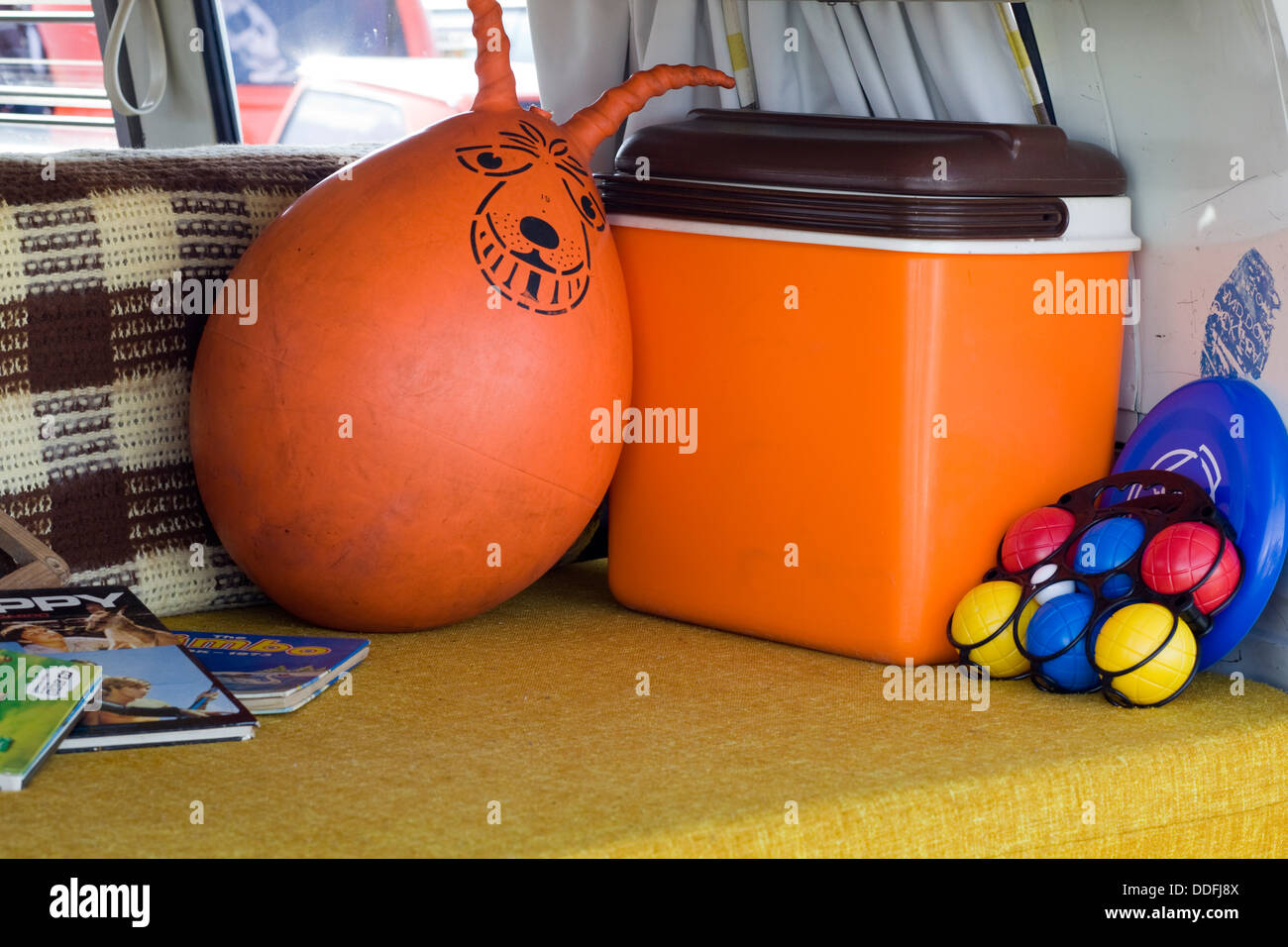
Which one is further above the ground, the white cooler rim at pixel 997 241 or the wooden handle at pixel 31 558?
the white cooler rim at pixel 997 241

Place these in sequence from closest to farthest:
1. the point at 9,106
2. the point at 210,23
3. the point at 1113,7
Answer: the point at 1113,7
the point at 210,23
the point at 9,106

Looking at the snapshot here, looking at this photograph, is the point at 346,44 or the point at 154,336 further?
the point at 346,44

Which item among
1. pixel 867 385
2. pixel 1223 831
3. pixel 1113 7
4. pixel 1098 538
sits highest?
pixel 1113 7

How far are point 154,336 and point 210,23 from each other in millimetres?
1275

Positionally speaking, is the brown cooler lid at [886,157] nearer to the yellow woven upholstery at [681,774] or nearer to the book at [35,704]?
the yellow woven upholstery at [681,774]

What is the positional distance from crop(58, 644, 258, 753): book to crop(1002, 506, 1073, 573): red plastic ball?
71 cm

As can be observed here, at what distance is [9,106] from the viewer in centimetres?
291

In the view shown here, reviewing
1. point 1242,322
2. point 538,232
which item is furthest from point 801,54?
point 1242,322

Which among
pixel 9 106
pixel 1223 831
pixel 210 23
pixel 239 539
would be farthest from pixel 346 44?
pixel 1223 831

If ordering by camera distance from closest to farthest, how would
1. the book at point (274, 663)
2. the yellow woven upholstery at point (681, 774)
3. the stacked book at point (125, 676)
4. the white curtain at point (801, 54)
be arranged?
the yellow woven upholstery at point (681, 774) < the stacked book at point (125, 676) < the book at point (274, 663) < the white curtain at point (801, 54)

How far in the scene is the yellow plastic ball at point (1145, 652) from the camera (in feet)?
3.83

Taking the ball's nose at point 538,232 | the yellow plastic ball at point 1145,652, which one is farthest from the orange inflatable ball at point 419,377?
the yellow plastic ball at point 1145,652

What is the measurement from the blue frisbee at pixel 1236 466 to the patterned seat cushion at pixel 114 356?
1.01m

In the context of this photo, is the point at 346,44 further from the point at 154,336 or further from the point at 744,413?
the point at 744,413
